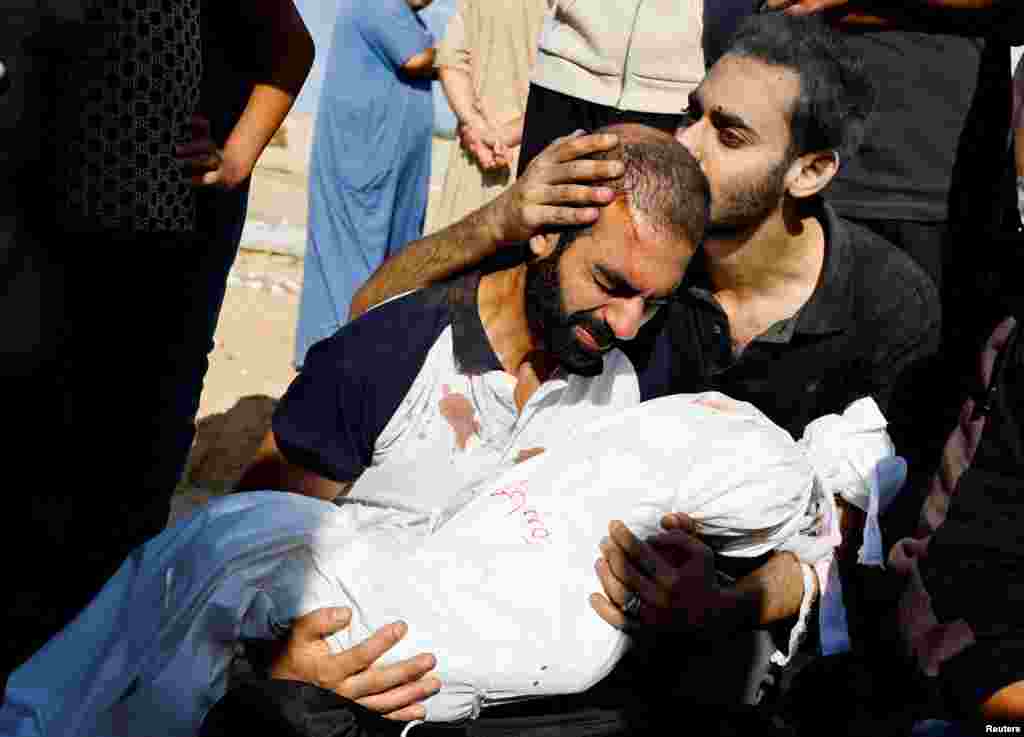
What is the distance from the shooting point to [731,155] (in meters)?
3.30

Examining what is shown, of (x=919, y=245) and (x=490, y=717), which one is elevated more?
(x=919, y=245)

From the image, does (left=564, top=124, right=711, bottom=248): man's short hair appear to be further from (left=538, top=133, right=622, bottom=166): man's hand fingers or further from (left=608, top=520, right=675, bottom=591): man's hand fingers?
(left=608, top=520, right=675, bottom=591): man's hand fingers

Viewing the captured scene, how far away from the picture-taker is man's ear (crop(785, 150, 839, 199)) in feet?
11.0

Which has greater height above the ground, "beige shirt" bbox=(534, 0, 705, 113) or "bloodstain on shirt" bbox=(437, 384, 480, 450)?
"beige shirt" bbox=(534, 0, 705, 113)

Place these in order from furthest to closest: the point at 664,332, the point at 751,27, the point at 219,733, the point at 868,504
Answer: the point at 751,27, the point at 664,332, the point at 868,504, the point at 219,733

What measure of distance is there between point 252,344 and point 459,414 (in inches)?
182

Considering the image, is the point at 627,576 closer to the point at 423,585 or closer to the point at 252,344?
the point at 423,585

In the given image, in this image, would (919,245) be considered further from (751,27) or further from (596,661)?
(596,661)

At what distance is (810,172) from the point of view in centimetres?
338

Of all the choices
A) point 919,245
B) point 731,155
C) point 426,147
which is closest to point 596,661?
point 731,155

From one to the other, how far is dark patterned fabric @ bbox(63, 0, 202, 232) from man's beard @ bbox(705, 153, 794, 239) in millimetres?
1470

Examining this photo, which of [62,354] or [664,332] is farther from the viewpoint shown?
[664,332]

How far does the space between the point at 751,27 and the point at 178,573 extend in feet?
7.50

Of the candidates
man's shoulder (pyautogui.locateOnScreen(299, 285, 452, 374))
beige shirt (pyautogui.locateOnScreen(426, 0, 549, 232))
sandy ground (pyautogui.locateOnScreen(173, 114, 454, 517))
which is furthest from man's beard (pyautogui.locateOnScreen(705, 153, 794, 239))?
beige shirt (pyautogui.locateOnScreen(426, 0, 549, 232))
